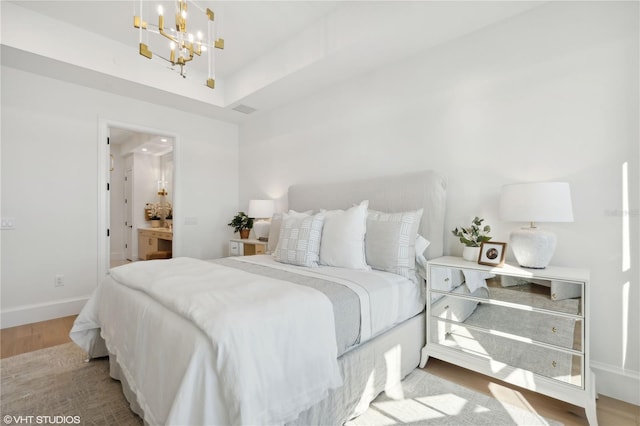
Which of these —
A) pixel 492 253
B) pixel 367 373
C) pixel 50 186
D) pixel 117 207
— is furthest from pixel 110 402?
pixel 117 207

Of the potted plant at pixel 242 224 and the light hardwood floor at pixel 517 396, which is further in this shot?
the potted plant at pixel 242 224

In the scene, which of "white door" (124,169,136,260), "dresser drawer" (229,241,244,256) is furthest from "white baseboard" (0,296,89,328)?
"white door" (124,169,136,260)

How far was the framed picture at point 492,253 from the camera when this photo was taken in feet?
6.50

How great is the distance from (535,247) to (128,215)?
768cm

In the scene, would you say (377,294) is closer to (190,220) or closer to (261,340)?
(261,340)

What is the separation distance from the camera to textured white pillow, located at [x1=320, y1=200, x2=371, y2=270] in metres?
2.26

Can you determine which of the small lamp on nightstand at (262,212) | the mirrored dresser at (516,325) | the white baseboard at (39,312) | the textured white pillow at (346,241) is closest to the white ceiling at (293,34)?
the small lamp on nightstand at (262,212)

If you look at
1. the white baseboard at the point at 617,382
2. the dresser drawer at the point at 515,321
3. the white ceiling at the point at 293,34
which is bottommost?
the white baseboard at the point at 617,382

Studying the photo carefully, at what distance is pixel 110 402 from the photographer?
5.84ft

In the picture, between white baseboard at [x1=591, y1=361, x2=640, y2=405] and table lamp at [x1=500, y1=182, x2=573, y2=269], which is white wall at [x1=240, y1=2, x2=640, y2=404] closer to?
white baseboard at [x1=591, y1=361, x2=640, y2=405]

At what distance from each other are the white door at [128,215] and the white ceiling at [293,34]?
12.9ft

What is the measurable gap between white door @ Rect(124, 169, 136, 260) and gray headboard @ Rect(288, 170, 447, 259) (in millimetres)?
5518

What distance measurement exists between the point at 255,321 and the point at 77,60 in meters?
3.38

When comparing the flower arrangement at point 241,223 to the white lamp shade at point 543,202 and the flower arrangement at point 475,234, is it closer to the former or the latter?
the flower arrangement at point 475,234
